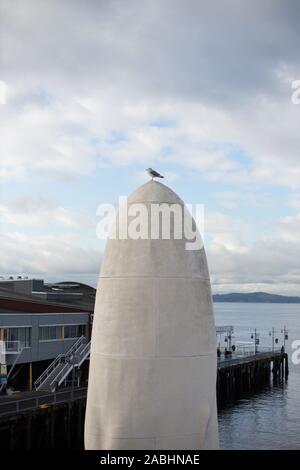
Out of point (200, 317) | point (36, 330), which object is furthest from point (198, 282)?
point (36, 330)

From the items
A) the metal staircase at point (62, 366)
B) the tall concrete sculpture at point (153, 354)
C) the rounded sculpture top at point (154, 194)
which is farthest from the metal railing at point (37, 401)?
the rounded sculpture top at point (154, 194)

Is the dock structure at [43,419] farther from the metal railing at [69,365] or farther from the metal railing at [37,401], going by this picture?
the metal railing at [69,365]

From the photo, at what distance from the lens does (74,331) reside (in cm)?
4897

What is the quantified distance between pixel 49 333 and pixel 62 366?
11.1ft

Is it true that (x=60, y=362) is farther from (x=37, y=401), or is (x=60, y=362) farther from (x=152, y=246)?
(x=152, y=246)

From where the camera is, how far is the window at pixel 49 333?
44.8 metres

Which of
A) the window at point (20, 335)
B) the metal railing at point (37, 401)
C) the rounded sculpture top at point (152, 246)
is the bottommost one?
the metal railing at point (37, 401)

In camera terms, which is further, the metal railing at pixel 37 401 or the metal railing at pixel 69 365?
the metal railing at pixel 69 365

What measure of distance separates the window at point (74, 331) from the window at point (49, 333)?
3.95 feet

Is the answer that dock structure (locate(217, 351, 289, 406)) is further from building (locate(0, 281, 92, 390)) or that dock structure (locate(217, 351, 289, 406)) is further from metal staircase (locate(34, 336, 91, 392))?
building (locate(0, 281, 92, 390))

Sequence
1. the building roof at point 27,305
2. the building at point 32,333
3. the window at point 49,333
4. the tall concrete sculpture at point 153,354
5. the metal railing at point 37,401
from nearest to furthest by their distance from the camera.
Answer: the tall concrete sculpture at point 153,354, the metal railing at point 37,401, the building at point 32,333, the building roof at point 27,305, the window at point 49,333

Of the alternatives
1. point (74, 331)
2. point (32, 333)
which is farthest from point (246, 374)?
point (32, 333)

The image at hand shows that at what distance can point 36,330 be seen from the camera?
144ft

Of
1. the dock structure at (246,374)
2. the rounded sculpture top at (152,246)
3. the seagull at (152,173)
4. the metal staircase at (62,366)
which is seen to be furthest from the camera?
the dock structure at (246,374)
